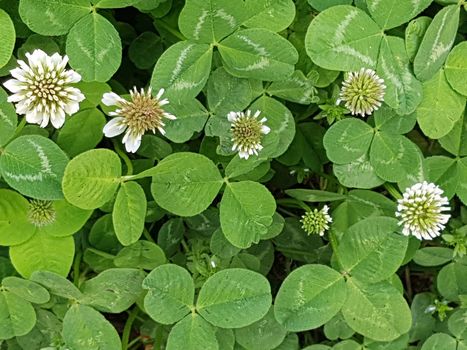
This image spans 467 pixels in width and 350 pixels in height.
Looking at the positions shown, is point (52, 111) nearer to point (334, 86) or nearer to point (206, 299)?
point (206, 299)

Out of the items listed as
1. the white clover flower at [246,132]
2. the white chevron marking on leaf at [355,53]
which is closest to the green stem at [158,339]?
the white clover flower at [246,132]

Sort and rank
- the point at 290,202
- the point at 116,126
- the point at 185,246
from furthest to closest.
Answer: the point at 290,202 < the point at 185,246 < the point at 116,126

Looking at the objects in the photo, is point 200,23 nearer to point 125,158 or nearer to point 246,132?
point 246,132

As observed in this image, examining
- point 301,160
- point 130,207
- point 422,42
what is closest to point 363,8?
point 422,42

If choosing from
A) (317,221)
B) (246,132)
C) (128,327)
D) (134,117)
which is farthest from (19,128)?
(317,221)

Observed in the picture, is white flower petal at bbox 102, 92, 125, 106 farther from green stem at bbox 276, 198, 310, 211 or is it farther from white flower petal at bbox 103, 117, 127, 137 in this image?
green stem at bbox 276, 198, 310, 211

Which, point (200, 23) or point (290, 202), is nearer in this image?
point (200, 23)
